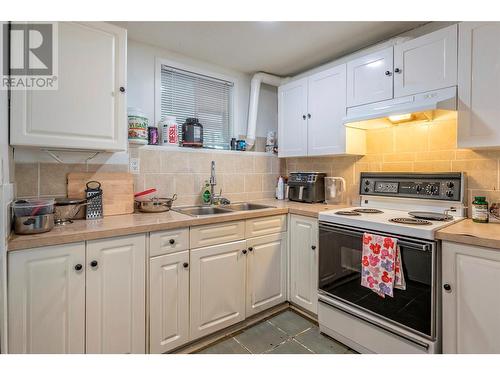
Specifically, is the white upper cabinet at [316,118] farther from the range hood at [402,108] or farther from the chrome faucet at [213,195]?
the chrome faucet at [213,195]

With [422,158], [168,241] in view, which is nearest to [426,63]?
[422,158]

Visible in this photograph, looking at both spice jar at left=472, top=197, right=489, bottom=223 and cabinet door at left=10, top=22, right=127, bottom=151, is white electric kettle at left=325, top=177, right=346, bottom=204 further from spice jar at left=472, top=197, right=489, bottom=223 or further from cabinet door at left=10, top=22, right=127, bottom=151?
cabinet door at left=10, top=22, right=127, bottom=151

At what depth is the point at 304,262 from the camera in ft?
7.03

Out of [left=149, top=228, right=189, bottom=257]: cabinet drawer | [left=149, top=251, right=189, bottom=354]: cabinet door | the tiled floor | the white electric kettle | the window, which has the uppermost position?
the window

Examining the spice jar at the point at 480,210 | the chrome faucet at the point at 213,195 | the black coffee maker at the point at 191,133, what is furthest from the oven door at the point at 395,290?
the black coffee maker at the point at 191,133

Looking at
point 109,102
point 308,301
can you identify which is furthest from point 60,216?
point 308,301

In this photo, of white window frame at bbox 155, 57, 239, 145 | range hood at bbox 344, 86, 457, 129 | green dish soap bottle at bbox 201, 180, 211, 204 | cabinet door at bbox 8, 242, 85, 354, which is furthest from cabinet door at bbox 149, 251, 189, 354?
range hood at bbox 344, 86, 457, 129

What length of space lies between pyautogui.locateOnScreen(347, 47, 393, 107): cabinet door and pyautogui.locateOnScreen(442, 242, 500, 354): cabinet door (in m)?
1.14

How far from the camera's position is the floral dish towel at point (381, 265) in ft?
4.97

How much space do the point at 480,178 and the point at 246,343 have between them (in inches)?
74.0

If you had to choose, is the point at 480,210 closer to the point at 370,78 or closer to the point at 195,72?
the point at 370,78

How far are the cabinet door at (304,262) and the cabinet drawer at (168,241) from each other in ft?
2.98

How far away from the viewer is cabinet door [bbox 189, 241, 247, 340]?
1.76m

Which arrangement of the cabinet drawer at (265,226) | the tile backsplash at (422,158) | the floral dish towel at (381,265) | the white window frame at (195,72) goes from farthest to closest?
the white window frame at (195,72)
the cabinet drawer at (265,226)
the tile backsplash at (422,158)
the floral dish towel at (381,265)
